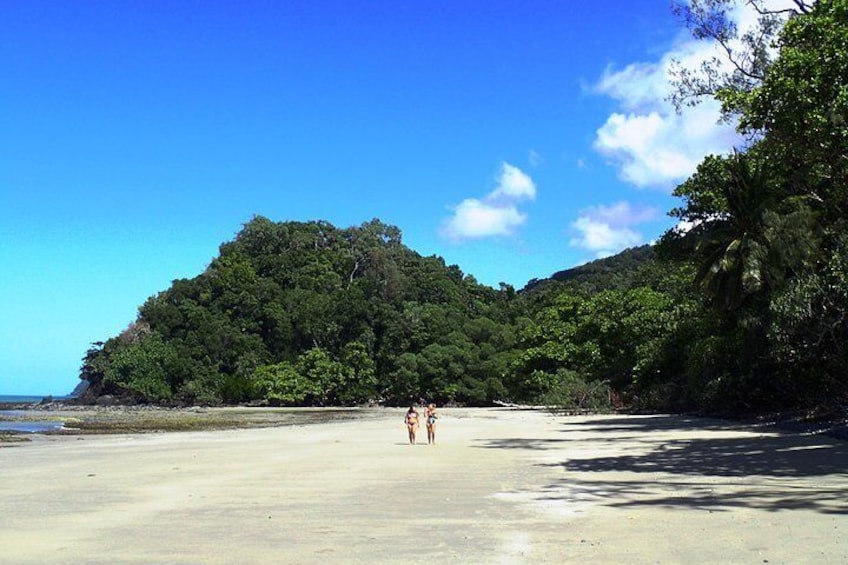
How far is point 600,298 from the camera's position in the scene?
55406 mm

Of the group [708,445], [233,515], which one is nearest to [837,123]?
[708,445]

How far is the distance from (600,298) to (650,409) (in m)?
14.8

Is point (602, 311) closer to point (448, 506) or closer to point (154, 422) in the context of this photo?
point (154, 422)

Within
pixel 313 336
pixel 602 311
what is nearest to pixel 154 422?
pixel 602 311

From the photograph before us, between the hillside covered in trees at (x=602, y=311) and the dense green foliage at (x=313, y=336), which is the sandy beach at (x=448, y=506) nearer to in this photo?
the hillside covered in trees at (x=602, y=311)

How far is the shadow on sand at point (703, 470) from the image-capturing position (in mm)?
10727

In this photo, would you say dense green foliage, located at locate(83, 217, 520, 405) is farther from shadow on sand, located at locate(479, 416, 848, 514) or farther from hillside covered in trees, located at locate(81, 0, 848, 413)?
shadow on sand, located at locate(479, 416, 848, 514)

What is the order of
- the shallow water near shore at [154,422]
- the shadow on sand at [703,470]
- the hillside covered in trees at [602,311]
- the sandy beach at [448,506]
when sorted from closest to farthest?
the sandy beach at [448,506] → the shadow on sand at [703,470] → the hillside covered in trees at [602,311] → the shallow water near shore at [154,422]

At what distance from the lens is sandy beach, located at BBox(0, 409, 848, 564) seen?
7.79 meters

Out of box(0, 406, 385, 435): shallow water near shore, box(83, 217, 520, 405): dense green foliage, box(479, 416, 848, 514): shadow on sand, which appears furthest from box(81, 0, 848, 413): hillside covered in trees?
box(0, 406, 385, 435): shallow water near shore

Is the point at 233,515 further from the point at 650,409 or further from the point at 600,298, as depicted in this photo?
the point at 600,298

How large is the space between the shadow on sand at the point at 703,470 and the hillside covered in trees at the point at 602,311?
19.0ft

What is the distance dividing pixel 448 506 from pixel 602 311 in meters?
43.5

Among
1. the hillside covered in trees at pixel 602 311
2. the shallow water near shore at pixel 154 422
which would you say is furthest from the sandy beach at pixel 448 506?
the shallow water near shore at pixel 154 422
